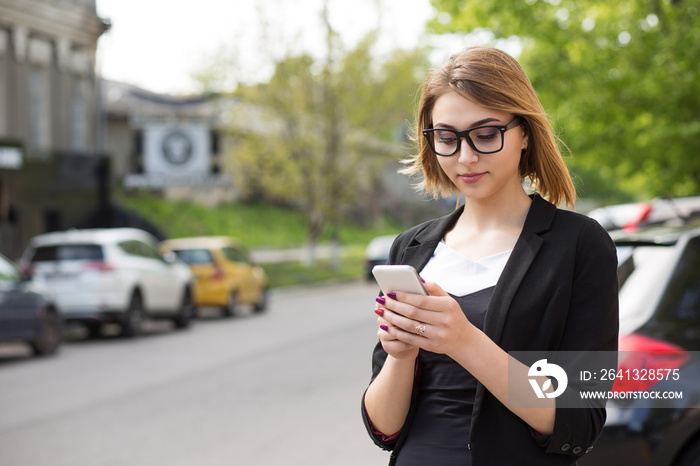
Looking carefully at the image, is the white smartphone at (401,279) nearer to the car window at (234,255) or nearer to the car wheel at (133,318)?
the car wheel at (133,318)

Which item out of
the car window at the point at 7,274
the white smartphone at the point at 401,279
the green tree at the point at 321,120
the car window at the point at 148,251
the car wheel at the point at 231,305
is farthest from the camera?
the green tree at the point at 321,120

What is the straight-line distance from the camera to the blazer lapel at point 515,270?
2.16 m

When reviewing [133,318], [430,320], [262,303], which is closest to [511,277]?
[430,320]

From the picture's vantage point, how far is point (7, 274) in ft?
43.1

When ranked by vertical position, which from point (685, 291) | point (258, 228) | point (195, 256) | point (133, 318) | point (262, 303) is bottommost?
point (258, 228)

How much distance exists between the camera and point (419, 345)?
206 centimetres

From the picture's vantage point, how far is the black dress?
2.21 m

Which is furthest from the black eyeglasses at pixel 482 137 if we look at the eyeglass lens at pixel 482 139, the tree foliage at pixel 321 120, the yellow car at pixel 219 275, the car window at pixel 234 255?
the tree foliage at pixel 321 120

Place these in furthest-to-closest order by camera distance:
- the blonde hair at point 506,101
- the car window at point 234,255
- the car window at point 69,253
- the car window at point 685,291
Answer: the car window at point 234,255, the car window at point 69,253, the car window at point 685,291, the blonde hair at point 506,101

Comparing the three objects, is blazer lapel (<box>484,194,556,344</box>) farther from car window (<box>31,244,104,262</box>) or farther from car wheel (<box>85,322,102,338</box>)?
car wheel (<box>85,322,102,338</box>)

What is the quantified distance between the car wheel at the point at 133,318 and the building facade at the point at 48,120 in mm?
10159

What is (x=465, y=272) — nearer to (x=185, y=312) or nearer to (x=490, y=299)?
(x=490, y=299)

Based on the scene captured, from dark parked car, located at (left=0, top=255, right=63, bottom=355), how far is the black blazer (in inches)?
455

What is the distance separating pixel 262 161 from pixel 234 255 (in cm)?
1449
